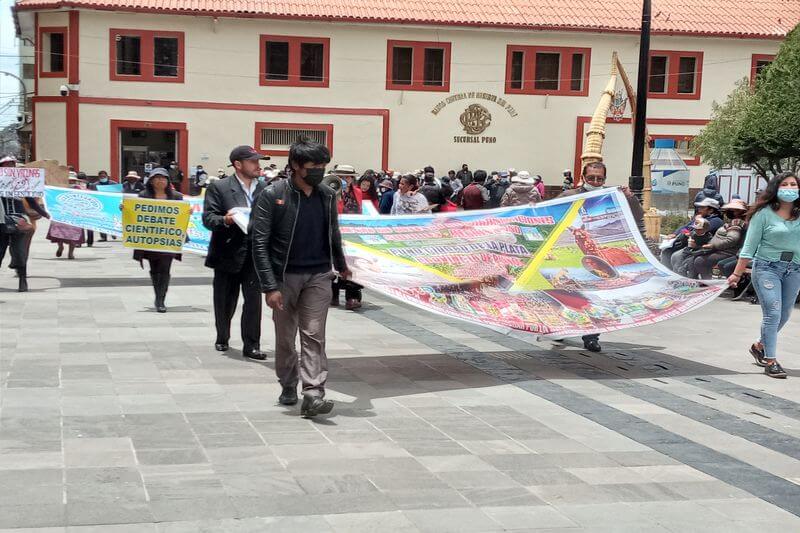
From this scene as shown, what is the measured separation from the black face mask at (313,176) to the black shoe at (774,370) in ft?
14.4

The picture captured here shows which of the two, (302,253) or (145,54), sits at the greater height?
(145,54)

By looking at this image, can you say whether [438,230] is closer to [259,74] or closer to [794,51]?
[794,51]

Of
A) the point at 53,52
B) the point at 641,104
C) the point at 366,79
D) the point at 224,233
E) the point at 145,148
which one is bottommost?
the point at 224,233

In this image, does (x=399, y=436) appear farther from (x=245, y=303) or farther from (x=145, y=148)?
(x=145, y=148)

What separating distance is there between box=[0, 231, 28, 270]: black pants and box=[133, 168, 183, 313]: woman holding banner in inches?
67.4

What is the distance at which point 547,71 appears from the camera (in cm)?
4128

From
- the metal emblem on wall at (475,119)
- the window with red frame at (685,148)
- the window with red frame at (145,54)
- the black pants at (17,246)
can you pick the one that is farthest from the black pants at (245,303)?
the window with red frame at (685,148)

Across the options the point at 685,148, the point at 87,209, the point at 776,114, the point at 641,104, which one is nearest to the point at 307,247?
the point at 87,209

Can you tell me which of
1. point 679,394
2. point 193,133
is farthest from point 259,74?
point 679,394

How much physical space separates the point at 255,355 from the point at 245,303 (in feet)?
1.64

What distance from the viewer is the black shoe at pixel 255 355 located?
9227mm

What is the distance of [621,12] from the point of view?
41969 millimetres

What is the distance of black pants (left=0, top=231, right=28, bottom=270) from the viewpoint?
13828 millimetres

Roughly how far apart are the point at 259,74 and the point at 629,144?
47.9 feet
